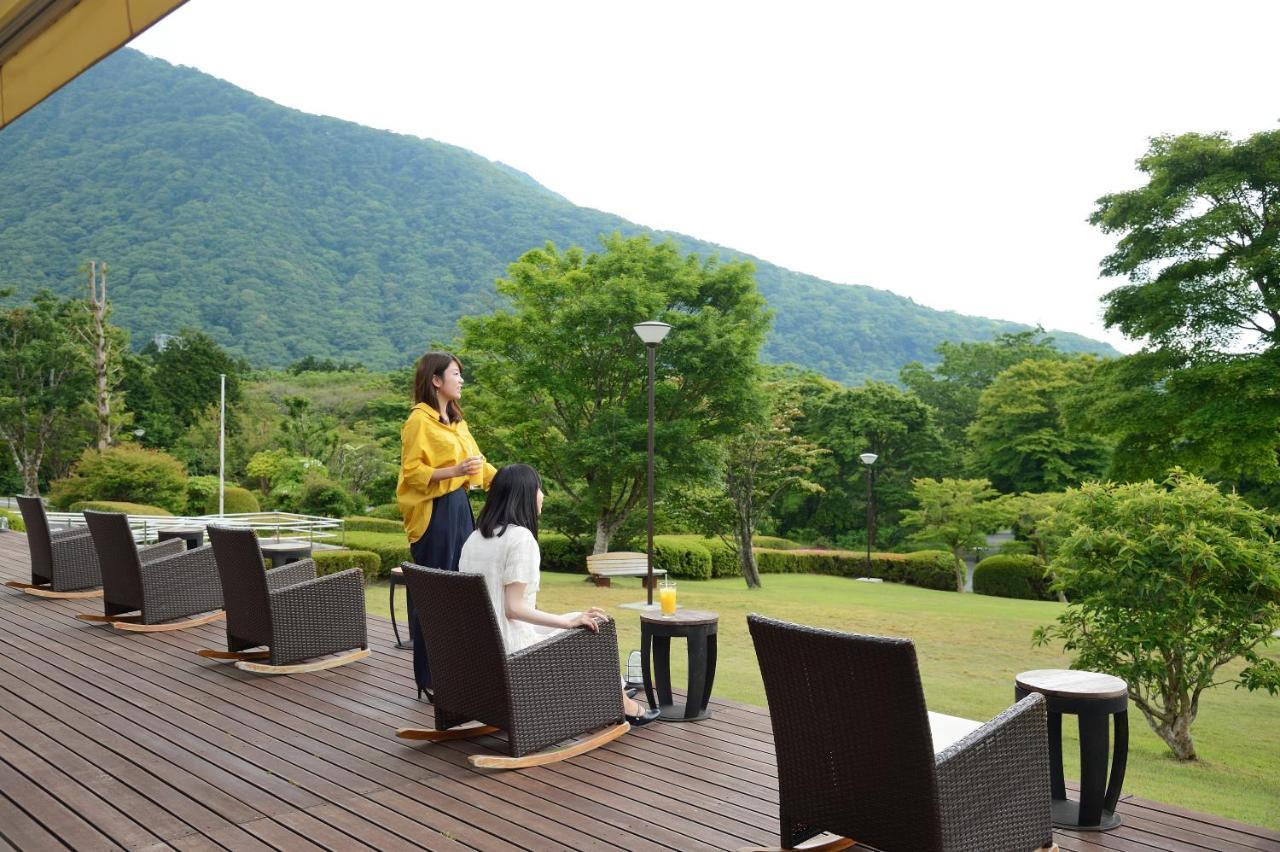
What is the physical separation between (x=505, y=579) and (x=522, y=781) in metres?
0.68

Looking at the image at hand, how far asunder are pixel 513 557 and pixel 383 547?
32.1ft

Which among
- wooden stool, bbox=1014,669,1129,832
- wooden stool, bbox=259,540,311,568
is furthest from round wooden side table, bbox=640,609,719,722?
wooden stool, bbox=259,540,311,568

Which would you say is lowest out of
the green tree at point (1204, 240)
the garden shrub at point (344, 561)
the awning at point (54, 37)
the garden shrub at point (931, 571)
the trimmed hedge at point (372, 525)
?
the garden shrub at point (931, 571)

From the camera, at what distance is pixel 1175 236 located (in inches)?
560

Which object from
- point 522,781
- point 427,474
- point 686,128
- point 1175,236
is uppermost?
point 686,128

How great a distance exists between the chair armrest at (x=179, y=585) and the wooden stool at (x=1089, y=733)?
15.1 ft

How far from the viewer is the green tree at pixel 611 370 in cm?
1689

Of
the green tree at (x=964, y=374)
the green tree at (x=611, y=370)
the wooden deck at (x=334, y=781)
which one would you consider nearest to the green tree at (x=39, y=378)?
the green tree at (x=611, y=370)

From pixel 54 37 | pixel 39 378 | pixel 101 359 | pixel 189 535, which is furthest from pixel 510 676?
pixel 39 378

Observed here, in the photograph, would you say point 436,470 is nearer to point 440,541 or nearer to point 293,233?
point 440,541

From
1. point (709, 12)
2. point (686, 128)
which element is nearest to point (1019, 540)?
point (709, 12)

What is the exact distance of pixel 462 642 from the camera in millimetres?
3402

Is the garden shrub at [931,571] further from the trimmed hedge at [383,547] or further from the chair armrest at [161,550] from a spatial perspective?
the chair armrest at [161,550]

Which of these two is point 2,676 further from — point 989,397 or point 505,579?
point 989,397
